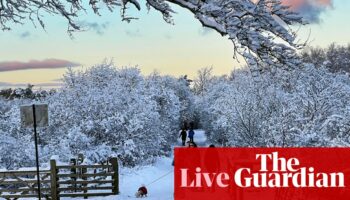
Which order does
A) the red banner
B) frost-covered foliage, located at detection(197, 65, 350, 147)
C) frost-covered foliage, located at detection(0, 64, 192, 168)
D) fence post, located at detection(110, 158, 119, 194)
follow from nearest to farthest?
1. the red banner
2. frost-covered foliage, located at detection(197, 65, 350, 147)
3. fence post, located at detection(110, 158, 119, 194)
4. frost-covered foliage, located at detection(0, 64, 192, 168)

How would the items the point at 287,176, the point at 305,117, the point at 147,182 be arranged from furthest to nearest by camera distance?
the point at 147,182 < the point at 305,117 < the point at 287,176

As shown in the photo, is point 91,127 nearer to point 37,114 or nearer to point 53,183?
point 53,183

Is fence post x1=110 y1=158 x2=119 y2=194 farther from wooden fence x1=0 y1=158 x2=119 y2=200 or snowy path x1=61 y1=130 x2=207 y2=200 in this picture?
snowy path x1=61 y1=130 x2=207 y2=200

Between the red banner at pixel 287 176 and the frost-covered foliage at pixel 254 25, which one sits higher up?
the frost-covered foliage at pixel 254 25

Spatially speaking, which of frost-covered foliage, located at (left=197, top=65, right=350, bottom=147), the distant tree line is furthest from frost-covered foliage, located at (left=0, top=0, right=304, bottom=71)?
the distant tree line

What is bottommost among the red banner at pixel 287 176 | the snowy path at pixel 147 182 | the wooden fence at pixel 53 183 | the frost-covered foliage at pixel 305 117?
the snowy path at pixel 147 182

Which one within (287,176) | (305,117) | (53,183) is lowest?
(53,183)

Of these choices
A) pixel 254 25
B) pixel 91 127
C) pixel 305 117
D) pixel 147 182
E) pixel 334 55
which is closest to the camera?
pixel 254 25

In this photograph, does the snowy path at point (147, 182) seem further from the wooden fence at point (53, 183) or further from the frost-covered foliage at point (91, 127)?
the frost-covered foliage at point (91, 127)

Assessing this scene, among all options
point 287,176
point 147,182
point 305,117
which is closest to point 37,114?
point 287,176

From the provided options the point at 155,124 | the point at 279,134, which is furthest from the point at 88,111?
the point at 279,134

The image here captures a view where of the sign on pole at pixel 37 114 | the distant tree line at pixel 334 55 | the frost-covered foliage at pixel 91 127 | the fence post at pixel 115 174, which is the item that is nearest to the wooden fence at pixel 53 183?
the fence post at pixel 115 174

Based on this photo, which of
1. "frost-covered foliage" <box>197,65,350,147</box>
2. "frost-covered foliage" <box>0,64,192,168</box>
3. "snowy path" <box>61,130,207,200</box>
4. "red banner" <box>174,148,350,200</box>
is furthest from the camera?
"frost-covered foliage" <box>0,64,192,168</box>

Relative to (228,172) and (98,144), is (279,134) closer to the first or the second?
(228,172)
